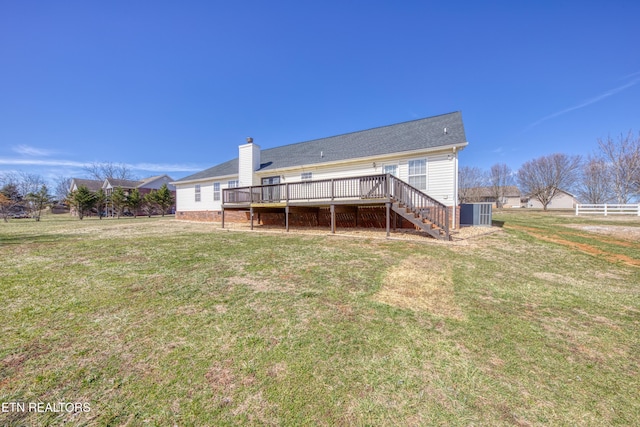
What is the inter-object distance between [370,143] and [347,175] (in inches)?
105

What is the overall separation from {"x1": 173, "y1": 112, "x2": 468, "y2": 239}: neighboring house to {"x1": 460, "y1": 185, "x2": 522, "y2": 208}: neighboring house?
34.6 metres

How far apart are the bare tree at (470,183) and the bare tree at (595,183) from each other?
42.6 feet

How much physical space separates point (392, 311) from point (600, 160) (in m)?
41.0

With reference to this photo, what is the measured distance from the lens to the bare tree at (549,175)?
35.3 metres

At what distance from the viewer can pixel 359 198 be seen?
10.7m

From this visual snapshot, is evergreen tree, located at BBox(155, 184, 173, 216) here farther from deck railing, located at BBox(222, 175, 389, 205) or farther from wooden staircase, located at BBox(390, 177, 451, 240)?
wooden staircase, located at BBox(390, 177, 451, 240)

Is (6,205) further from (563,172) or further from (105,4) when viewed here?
(563,172)

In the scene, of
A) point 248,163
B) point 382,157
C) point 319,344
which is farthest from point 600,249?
point 248,163

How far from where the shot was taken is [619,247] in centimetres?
814

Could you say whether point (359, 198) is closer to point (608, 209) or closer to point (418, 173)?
point (418, 173)

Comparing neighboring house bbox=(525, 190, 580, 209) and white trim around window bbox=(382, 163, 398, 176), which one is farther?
neighboring house bbox=(525, 190, 580, 209)

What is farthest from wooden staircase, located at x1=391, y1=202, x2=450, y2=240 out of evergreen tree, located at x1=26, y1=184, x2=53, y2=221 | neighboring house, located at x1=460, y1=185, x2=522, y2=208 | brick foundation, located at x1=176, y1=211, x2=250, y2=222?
neighboring house, located at x1=460, y1=185, x2=522, y2=208

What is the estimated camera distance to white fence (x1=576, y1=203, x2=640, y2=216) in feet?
65.0

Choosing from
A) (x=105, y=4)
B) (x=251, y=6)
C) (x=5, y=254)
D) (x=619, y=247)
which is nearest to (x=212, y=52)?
(x=251, y=6)
